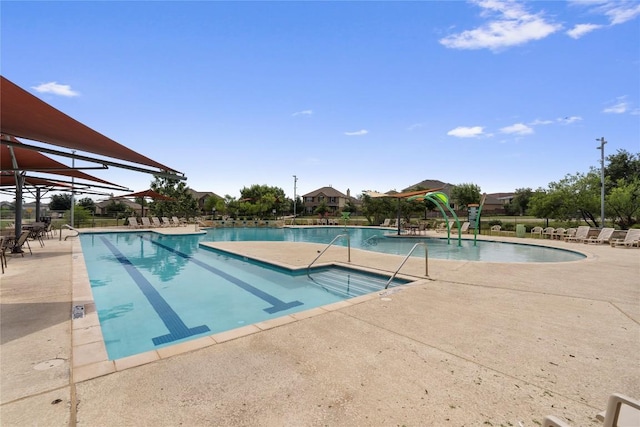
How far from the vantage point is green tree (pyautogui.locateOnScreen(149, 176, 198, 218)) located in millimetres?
33831

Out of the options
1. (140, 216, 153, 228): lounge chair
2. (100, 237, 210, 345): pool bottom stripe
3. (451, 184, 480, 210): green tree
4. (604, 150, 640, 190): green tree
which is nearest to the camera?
(100, 237, 210, 345): pool bottom stripe

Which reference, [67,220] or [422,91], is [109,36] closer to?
[422,91]

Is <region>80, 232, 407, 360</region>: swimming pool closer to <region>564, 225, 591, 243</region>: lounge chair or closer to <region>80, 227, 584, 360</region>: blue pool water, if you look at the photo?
<region>80, 227, 584, 360</region>: blue pool water

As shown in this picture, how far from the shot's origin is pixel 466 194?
127 feet

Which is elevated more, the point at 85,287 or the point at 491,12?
the point at 491,12

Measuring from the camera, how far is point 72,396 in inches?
92.8

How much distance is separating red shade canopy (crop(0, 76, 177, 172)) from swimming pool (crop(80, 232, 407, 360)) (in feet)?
9.72

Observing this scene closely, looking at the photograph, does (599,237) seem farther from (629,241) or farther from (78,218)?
(78,218)

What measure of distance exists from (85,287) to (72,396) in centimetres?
423

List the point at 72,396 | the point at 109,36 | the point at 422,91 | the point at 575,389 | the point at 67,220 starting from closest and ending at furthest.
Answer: the point at 72,396 < the point at 575,389 < the point at 109,36 < the point at 422,91 < the point at 67,220

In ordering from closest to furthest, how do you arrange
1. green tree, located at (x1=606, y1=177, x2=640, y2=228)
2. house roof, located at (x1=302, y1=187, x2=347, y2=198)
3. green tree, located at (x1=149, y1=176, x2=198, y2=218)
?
green tree, located at (x1=606, y1=177, x2=640, y2=228)
green tree, located at (x1=149, y1=176, x2=198, y2=218)
house roof, located at (x1=302, y1=187, x2=347, y2=198)

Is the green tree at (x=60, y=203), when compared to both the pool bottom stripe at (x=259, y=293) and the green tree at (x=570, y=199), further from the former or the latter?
the green tree at (x=570, y=199)

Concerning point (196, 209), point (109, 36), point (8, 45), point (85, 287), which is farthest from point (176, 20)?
point (196, 209)

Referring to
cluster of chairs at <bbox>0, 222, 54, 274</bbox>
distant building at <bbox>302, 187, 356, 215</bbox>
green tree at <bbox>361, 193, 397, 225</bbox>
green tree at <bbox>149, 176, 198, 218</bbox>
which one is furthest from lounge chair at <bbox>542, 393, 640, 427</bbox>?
distant building at <bbox>302, 187, 356, 215</bbox>
